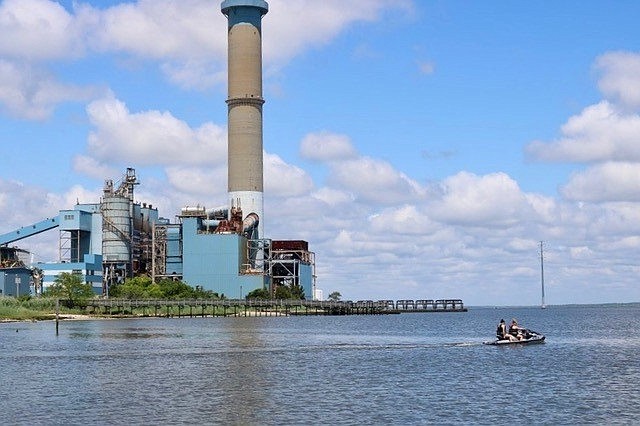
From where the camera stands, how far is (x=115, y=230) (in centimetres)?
19150

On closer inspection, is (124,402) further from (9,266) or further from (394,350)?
(9,266)

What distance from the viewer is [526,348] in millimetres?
85125

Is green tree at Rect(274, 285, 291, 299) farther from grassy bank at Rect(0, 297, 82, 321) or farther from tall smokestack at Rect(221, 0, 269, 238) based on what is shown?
grassy bank at Rect(0, 297, 82, 321)

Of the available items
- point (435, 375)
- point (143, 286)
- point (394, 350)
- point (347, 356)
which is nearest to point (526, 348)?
point (394, 350)

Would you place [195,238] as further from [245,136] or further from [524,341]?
[524,341]

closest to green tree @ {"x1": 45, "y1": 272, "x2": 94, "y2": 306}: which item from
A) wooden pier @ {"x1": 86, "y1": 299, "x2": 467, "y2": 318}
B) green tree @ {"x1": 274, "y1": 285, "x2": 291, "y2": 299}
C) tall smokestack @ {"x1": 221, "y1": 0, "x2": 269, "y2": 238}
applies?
wooden pier @ {"x1": 86, "y1": 299, "x2": 467, "y2": 318}

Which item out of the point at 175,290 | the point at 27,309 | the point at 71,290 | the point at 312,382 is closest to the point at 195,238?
the point at 175,290

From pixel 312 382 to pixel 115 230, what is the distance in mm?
141164

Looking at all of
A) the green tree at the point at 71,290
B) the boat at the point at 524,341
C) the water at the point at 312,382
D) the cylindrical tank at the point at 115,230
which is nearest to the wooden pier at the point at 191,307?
the green tree at the point at 71,290

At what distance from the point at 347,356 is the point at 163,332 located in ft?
139

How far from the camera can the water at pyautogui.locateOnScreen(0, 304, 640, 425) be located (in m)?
43.6

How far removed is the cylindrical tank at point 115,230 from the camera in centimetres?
19162

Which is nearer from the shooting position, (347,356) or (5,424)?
(5,424)

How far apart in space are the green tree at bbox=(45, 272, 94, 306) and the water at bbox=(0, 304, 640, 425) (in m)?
67.9
